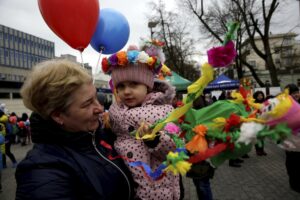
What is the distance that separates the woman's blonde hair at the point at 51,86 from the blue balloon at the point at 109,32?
1529mm

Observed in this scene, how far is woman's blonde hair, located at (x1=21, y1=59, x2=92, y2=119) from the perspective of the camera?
4.08ft

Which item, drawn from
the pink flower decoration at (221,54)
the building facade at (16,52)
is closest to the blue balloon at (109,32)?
the pink flower decoration at (221,54)

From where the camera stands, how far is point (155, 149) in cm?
161

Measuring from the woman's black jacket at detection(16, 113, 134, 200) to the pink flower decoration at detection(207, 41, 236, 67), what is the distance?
0.71 meters

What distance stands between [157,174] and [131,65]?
0.82 meters

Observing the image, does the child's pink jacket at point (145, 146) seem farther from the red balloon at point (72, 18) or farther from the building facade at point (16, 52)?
the building facade at point (16, 52)

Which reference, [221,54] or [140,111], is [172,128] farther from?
[221,54]

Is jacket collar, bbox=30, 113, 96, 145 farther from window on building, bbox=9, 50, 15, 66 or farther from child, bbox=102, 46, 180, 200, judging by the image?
window on building, bbox=9, 50, 15, 66

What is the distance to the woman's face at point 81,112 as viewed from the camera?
132cm

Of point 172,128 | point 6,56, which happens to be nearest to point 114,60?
point 172,128

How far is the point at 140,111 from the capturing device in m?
1.75

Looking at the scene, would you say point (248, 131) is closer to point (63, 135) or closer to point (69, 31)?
point (63, 135)

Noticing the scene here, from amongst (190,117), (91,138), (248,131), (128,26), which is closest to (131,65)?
(91,138)

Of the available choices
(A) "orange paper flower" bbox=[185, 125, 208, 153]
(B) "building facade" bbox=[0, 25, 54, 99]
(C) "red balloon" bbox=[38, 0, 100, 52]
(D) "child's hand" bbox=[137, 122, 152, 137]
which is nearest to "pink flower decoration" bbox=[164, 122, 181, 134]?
Answer: (D) "child's hand" bbox=[137, 122, 152, 137]
